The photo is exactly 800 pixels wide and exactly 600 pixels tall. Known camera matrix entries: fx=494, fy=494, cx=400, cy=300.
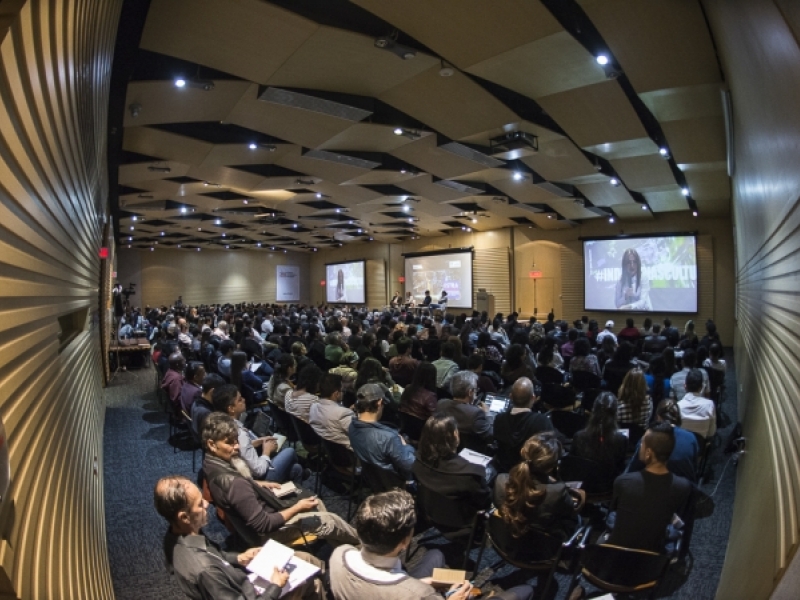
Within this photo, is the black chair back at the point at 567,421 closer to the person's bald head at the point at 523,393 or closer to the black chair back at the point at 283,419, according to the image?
the person's bald head at the point at 523,393

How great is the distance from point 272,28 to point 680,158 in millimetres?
6743

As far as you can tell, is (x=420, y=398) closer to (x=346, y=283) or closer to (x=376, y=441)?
(x=376, y=441)

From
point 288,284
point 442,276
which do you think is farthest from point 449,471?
point 288,284

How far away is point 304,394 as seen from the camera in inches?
176

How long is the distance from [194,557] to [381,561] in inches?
30.0

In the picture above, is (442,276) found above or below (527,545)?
above

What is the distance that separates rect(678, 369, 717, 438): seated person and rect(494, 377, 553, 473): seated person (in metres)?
1.54

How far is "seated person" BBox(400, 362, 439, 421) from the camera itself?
4.62 metres

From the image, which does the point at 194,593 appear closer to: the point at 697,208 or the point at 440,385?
the point at 440,385

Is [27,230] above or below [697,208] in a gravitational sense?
below

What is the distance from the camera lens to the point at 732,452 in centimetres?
504

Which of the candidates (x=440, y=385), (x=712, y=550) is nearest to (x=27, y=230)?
(x=712, y=550)

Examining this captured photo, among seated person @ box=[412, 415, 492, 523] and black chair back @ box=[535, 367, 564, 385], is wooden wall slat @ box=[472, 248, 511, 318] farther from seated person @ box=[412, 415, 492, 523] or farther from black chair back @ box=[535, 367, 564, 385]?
seated person @ box=[412, 415, 492, 523]

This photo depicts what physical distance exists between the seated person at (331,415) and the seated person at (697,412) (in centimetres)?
302
